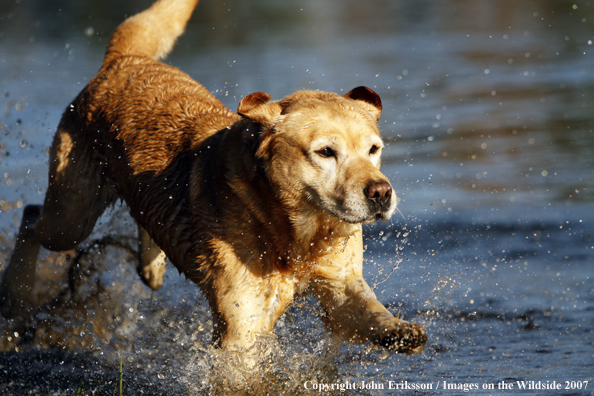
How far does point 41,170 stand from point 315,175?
21.3ft

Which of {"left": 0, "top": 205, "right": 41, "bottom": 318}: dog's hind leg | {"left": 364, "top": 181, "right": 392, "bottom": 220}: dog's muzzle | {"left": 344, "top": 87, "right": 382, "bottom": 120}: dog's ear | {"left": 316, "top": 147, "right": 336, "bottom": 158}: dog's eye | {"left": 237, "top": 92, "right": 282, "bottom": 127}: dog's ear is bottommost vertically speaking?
{"left": 0, "top": 205, "right": 41, "bottom": 318}: dog's hind leg

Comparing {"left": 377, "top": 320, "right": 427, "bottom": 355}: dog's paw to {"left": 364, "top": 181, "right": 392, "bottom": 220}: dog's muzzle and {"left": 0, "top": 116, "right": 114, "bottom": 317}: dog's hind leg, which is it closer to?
{"left": 364, "top": 181, "right": 392, "bottom": 220}: dog's muzzle

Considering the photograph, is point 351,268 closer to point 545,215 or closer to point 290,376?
point 290,376

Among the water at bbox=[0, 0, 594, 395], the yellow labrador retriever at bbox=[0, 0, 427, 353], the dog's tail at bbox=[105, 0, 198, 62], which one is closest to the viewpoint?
the yellow labrador retriever at bbox=[0, 0, 427, 353]

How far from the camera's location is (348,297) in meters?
3.81

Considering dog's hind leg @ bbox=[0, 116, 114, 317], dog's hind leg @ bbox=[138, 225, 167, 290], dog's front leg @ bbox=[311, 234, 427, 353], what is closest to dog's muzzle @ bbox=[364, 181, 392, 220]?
dog's front leg @ bbox=[311, 234, 427, 353]

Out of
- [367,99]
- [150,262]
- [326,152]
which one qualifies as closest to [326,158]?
[326,152]

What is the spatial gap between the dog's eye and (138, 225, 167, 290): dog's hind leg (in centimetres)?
279

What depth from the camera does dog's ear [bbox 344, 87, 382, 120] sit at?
3957 mm

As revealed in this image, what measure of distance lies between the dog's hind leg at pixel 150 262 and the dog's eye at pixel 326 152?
9.15 feet

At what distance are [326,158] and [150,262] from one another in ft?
9.63

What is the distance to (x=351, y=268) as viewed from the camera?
385cm

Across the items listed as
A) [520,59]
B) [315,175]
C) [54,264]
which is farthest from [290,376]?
[520,59]

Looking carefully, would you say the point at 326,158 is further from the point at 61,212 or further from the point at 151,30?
the point at 151,30
